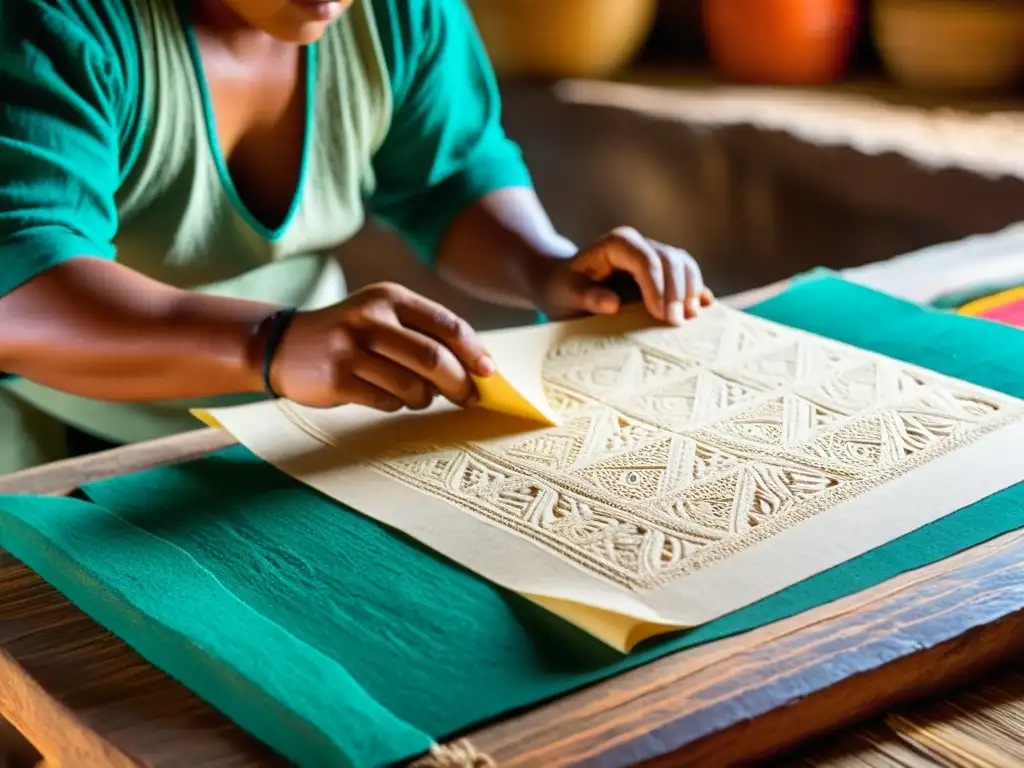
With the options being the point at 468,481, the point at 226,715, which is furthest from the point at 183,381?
the point at 226,715

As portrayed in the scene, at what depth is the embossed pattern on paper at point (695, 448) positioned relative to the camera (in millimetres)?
558

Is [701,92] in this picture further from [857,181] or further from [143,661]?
[143,661]

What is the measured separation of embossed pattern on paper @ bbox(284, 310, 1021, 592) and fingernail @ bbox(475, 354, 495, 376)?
1.6 inches

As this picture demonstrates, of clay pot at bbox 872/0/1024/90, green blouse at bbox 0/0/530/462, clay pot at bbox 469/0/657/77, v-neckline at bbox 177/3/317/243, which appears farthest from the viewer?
clay pot at bbox 469/0/657/77

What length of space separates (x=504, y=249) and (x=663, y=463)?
1.43ft

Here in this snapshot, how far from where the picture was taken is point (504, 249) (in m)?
1.02

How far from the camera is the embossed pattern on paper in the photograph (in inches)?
22.0

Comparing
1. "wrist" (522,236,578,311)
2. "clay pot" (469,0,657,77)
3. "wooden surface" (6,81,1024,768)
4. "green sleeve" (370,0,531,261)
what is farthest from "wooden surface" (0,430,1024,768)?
"clay pot" (469,0,657,77)

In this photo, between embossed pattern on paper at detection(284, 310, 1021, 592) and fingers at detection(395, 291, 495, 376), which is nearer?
embossed pattern on paper at detection(284, 310, 1021, 592)

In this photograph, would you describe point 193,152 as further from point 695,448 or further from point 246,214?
point 695,448

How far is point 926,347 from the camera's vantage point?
0.77 metres

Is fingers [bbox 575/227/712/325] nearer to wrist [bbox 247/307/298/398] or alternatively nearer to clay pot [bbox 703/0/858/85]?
wrist [bbox 247/307/298/398]

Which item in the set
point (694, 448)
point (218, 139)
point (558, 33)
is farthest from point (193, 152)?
point (558, 33)

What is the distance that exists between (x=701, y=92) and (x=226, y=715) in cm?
161
